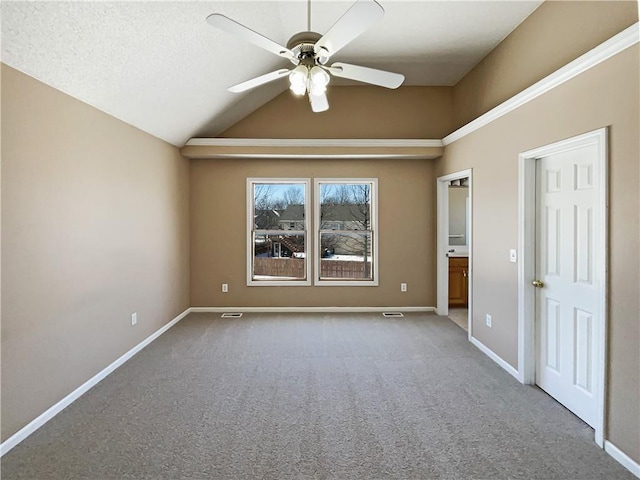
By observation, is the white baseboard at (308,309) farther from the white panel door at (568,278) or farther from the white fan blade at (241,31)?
the white fan blade at (241,31)

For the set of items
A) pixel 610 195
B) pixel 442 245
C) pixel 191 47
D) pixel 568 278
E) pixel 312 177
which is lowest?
pixel 568 278

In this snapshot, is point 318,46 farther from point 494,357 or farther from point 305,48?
point 494,357

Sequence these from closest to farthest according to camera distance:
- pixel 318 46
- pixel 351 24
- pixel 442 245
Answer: pixel 351 24, pixel 318 46, pixel 442 245

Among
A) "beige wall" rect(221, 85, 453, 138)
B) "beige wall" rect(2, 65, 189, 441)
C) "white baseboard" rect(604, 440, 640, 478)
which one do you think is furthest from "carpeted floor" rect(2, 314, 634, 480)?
"beige wall" rect(221, 85, 453, 138)

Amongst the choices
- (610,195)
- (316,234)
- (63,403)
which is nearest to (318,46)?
(610,195)

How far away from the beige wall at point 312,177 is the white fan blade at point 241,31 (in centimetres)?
320

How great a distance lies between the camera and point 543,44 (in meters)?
3.15

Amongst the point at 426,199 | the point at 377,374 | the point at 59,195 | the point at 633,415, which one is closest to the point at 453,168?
the point at 426,199

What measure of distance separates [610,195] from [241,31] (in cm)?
242

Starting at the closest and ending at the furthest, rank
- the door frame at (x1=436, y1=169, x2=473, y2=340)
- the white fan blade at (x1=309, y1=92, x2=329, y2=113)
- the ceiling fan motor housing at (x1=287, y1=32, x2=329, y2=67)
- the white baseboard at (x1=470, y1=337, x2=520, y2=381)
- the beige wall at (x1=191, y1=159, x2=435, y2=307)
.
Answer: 1. the ceiling fan motor housing at (x1=287, y1=32, x2=329, y2=67)
2. the white fan blade at (x1=309, y1=92, x2=329, y2=113)
3. the white baseboard at (x1=470, y1=337, x2=520, y2=381)
4. the door frame at (x1=436, y1=169, x2=473, y2=340)
5. the beige wall at (x1=191, y1=159, x2=435, y2=307)

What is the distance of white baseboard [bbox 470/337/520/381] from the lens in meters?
3.25

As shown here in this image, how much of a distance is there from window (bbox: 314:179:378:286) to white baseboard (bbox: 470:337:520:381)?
6.00 ft

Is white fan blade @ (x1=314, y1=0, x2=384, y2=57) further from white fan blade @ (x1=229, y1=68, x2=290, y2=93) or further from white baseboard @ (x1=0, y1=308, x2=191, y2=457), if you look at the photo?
white baseboard @ (x1=0, y1=308, x2=191, y2=457)

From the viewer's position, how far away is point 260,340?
166 inches
